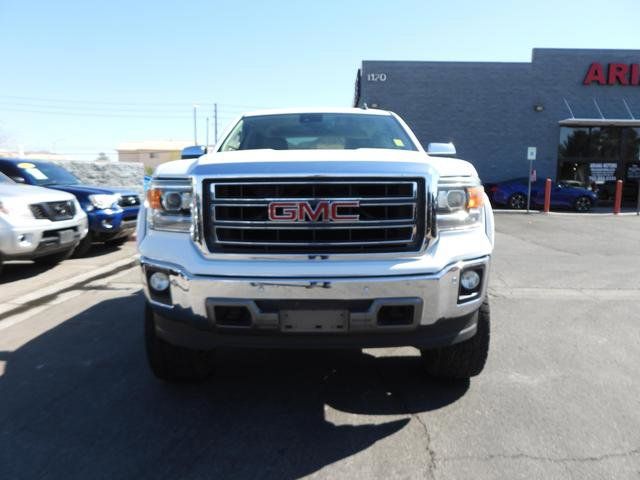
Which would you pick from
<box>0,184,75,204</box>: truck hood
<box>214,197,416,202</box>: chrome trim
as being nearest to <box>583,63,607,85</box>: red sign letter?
<box>0,184,75,204</box>: truck hood

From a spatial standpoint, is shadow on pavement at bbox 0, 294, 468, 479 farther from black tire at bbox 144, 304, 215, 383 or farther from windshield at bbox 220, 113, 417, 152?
windshield at bbox 220, 113, 417, 152

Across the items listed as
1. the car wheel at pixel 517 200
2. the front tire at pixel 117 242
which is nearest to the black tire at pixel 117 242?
the front tire at pixel 117 242

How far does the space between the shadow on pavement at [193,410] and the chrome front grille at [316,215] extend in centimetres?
100

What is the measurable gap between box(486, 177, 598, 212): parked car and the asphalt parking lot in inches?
629

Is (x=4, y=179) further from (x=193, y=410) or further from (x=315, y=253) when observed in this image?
(x=315, y=253)

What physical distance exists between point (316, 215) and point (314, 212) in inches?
0.8

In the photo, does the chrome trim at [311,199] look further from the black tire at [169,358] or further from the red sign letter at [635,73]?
the red sign letter at [635,73]

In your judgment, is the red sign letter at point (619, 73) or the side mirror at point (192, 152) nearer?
the side mirror at point (192, 152)

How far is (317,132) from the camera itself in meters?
4.41

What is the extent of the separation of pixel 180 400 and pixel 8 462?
0.94m

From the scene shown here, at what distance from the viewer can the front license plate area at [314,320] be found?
2619 mm

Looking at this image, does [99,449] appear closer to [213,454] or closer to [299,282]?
[213,454]

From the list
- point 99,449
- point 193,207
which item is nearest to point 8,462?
point 99,449

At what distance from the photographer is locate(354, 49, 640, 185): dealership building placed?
23.0 metres
